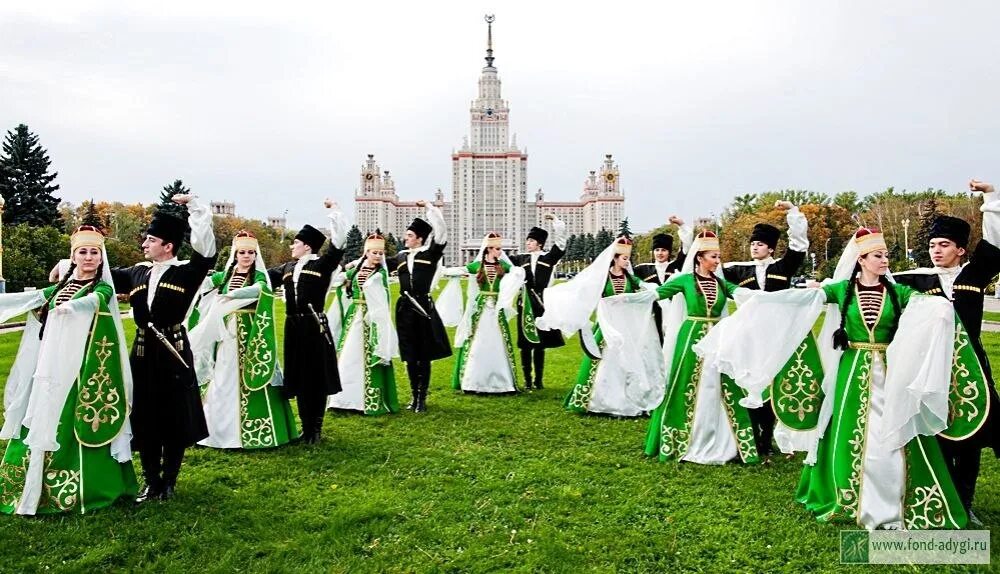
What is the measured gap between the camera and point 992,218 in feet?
14.8

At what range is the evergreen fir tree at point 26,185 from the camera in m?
35.6

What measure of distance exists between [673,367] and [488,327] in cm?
407

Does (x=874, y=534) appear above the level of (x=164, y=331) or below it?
below

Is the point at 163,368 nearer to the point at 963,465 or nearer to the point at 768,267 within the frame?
the point at 768,267

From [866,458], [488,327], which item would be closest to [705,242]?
[866,458]

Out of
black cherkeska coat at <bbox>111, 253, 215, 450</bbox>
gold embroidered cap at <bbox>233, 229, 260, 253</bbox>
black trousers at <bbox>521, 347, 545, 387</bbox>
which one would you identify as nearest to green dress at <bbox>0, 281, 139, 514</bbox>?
black cherkeska coat at <bbox>111, 253, 215, 450</bbox>

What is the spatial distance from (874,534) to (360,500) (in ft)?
12.2

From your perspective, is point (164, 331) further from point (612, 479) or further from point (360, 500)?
point (612, 479)

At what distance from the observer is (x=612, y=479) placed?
582 centimetres

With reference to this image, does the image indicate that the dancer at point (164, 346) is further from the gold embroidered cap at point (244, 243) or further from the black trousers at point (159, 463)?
the gold embroidered cap at point (244, 243)

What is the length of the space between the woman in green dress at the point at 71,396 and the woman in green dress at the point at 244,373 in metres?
1.71

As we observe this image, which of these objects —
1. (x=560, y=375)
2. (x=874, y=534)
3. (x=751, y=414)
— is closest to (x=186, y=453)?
(x=751, y=414)

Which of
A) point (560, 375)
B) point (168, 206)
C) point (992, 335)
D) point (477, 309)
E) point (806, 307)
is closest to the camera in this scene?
point (806, 307)

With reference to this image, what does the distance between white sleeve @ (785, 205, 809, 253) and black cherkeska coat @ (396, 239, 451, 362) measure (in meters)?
4.31
